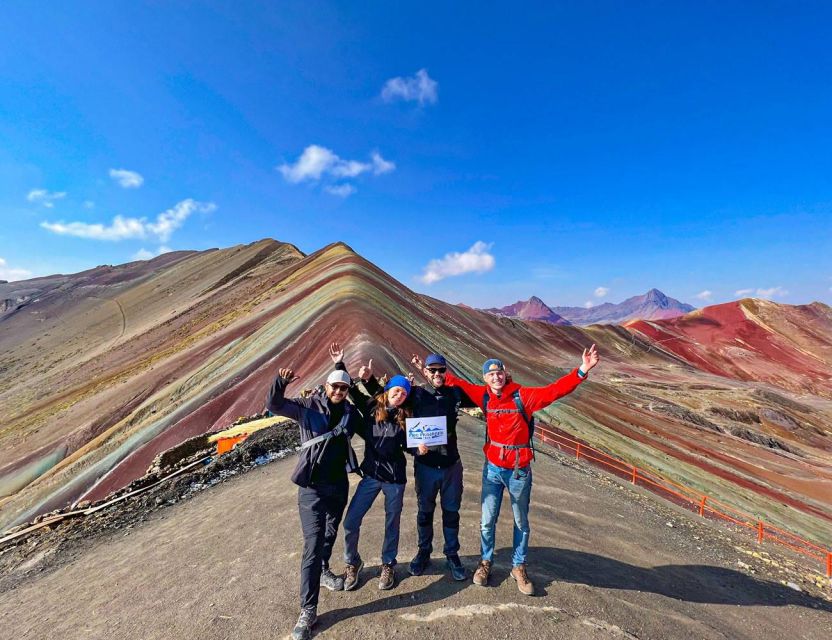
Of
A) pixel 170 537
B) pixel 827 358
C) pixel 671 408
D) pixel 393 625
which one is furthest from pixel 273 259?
pixel 827 358

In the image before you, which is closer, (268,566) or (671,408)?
(268,566)

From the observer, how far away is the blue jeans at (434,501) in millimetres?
4309

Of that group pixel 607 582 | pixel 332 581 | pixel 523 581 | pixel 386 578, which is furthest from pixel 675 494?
pixel 332 581

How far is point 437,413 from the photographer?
14.2ft

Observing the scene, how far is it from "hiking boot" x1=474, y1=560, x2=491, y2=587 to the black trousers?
5.33ft

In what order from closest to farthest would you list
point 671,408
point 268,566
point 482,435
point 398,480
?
point 398,480, point 268,566, point 482,435, point 671,408

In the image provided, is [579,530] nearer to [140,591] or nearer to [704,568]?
[704,568]

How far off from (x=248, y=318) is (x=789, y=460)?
44268mm

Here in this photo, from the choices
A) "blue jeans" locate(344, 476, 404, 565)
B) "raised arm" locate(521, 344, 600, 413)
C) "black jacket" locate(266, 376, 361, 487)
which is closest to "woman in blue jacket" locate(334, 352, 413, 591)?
"blue jeans" locate(344, 476, 404, 565)

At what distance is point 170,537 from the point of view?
708cm

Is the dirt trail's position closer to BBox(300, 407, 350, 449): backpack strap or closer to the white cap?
BBox(300, 407, 350, 449): backpack strap

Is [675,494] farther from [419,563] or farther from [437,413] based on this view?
[437,413]

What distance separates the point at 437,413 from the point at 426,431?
0.84ft

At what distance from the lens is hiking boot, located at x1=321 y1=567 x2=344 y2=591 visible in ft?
14.0
